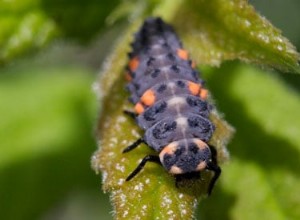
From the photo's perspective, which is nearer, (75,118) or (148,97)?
(148,97)

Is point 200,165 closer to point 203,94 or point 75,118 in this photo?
point 203,94

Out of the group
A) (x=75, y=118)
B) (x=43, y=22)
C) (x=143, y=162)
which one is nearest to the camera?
(x=143, y=162)

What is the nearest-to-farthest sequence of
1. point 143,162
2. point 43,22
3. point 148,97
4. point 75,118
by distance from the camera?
point 143,162, point 148,97, point 43,22, point 75,118

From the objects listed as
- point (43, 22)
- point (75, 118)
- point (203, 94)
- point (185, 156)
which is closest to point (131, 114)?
point (203, 94)

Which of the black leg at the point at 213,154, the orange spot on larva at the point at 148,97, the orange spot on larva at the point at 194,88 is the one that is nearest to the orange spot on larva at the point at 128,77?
the orange spot on larva at the point at 148,97

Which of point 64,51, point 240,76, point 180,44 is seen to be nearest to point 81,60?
point 64,51

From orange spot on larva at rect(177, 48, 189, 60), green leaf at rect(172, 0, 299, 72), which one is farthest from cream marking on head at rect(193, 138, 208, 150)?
orange spot on larva at rect(177, 48, 189, 60)

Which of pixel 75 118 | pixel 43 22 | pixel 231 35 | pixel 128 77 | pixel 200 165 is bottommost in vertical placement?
pixel 75 118

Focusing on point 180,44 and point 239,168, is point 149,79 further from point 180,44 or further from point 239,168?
point 239,168
